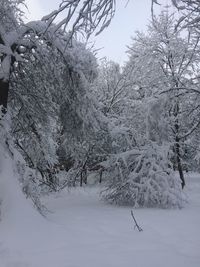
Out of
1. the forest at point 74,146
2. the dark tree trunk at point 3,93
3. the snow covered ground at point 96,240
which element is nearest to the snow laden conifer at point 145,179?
the forest at point 74,146

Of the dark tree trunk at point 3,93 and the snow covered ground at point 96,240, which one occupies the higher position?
the dark tree trunk at point 3,93

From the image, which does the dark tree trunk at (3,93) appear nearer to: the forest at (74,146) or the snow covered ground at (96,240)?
the forest at (74,146)

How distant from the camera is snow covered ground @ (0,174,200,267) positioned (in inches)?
251

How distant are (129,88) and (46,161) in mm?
14289

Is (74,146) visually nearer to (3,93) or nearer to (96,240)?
(3,93)

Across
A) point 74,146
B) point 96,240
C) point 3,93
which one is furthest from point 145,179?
point 96,240

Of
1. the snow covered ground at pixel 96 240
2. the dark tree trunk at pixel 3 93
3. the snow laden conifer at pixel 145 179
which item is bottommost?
the snow covered ground at pixel 96 240

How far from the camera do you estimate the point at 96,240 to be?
7922 millimetres

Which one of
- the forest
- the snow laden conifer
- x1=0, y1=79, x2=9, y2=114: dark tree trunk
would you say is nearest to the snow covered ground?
the forest

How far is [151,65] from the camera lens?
2419 centimetres

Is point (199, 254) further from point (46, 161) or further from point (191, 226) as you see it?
point (46, 161)

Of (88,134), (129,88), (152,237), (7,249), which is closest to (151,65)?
(129,88)

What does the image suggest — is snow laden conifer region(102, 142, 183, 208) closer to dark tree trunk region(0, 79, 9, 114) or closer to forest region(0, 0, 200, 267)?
forest region(0, 0, 200, 267)

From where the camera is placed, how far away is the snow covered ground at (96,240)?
6387 mm
